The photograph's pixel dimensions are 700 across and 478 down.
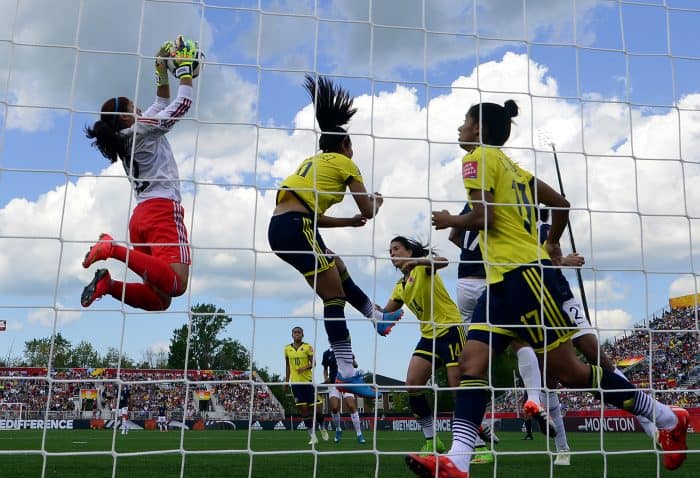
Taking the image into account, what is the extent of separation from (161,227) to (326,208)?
4.18ft

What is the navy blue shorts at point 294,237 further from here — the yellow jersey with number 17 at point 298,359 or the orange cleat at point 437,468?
the yellow jersey with number 17 at point 298,359

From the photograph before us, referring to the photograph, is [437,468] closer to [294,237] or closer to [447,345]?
[294,237]

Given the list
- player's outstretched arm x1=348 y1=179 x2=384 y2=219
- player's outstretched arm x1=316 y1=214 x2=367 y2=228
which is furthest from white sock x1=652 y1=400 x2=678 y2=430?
player's outstretched arm x1=316 y1=214 x2=367 y2=228

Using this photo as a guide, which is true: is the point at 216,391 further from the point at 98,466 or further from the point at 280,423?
the point at 98,466

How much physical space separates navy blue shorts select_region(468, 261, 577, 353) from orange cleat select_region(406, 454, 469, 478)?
737 millimetres

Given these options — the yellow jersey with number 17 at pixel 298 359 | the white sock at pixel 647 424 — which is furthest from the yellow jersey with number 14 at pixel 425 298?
the yellow jersey with number 17 at pixel 298 359

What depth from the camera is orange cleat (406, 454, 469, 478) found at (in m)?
3.84

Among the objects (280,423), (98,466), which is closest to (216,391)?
(280,423)

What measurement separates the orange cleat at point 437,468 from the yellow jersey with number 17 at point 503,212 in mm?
1067

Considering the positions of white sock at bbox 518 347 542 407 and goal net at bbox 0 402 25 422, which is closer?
white sock at bbox 518 347 542 407

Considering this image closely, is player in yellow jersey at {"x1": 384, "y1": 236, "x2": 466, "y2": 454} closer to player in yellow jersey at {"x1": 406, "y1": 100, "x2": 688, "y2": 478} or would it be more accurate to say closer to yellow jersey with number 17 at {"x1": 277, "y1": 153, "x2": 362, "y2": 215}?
yellow jersey with number 17 at {"x1": 277, "y1": 153, "x2": 362, "y2": 215}

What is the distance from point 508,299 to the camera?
4.24 m

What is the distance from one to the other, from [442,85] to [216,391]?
30.0 meters

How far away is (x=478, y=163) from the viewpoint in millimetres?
4301
